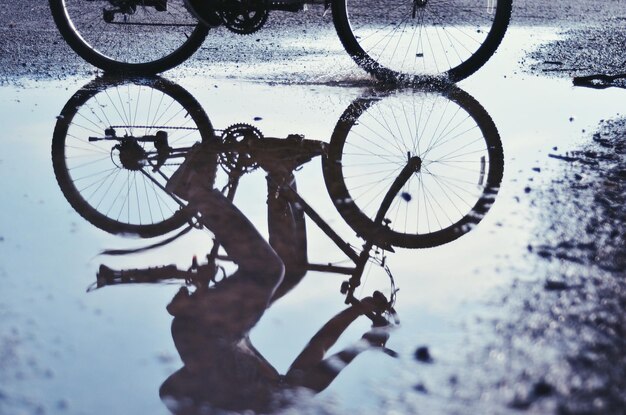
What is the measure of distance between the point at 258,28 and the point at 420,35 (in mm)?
1769

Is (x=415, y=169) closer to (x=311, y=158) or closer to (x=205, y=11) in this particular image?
(x=311, y=158)

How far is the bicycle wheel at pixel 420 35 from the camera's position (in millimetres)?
6434

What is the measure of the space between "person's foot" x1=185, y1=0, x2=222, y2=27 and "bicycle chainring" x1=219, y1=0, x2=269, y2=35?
62 mm

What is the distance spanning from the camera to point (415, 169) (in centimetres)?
461

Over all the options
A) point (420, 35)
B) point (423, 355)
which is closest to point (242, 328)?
point (423, 355)

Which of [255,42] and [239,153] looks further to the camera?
[255,42]

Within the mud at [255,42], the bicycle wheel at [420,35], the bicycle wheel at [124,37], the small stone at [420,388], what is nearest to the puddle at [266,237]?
the small stone at [420,388]

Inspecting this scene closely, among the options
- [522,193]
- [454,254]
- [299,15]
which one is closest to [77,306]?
[454,254]

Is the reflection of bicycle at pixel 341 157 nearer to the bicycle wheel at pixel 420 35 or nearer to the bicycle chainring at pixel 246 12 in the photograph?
the bicycle wheel at pixel 420 35

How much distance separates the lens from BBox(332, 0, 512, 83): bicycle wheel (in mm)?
6434

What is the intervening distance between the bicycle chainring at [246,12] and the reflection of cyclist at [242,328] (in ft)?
8.42

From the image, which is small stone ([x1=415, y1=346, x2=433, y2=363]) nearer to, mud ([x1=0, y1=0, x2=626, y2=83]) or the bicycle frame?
the bicycle frame

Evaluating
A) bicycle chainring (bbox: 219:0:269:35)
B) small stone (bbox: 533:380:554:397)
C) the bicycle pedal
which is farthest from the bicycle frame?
the bicycle pedal

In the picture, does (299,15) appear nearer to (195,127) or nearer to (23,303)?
(195,127)
